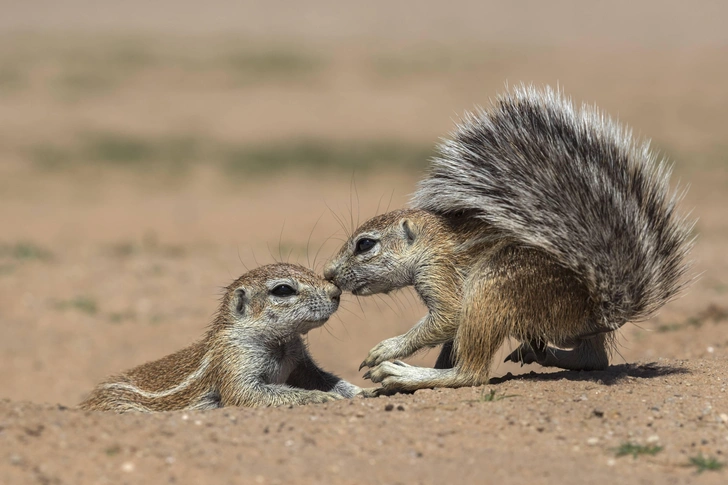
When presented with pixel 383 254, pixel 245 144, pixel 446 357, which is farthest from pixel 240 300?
pixel 245 144

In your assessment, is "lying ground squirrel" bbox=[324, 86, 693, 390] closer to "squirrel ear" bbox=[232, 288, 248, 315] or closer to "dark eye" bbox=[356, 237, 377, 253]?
"dark eye" bbox=[356, 237, 377, 253]

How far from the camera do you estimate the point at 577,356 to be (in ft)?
21.1

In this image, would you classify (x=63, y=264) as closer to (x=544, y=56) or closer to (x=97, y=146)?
(x=97, y=146)

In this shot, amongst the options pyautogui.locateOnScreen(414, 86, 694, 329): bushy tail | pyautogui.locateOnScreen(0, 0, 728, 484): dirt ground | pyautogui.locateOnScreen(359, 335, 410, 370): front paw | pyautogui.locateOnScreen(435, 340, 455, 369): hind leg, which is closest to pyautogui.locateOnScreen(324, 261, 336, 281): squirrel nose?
pyautogui.locateOnScreen(0, 0, 728, 484): dirt ground

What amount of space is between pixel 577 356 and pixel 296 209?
45.8 ft

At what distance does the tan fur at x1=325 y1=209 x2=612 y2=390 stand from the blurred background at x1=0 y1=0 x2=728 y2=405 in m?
0.54

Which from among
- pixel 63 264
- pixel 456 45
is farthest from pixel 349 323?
pixel 456 45

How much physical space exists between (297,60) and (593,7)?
21.7 m

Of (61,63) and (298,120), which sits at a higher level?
(61,63)

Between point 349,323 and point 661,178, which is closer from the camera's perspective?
point 661,178

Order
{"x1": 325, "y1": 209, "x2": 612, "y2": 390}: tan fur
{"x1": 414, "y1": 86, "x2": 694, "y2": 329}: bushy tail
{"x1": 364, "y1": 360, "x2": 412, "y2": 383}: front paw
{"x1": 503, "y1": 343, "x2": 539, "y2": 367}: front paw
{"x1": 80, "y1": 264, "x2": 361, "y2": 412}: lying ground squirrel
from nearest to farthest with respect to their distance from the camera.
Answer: {"x1": 414, "y1": 86, "x2": 694, "y2": 329}: bushy tail → {"x1": 325, "y1": 209, "x2": 612, "y2": 390}: tan fur → {"x1": 364, "y1": 360, "x2": 412, "y2": 383}: front paw → {"x1": 503, "y1": 343, "x2": 539, "y2": 367}: front paw → {"x1": 80, "y1": 264, "x2": 361, "y2": 412}: lying ground squirrel

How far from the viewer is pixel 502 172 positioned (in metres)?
5.97

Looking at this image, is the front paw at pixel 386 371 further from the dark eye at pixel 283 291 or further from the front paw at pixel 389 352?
the dark eye at pixel 283 291

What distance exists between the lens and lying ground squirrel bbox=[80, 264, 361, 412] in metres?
6.43
